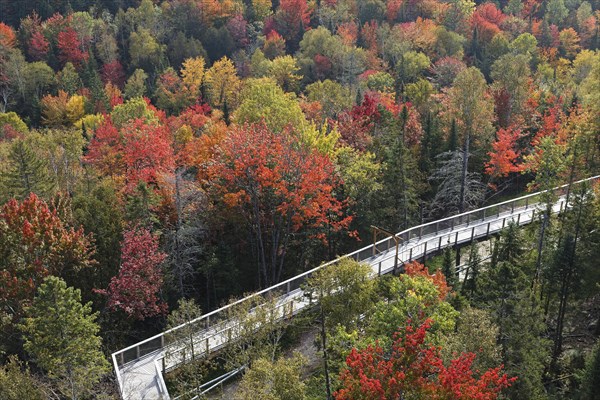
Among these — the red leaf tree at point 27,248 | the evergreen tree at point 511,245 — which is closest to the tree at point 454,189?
the evergreen tree at point 511,245

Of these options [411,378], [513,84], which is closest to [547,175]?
[411,378]

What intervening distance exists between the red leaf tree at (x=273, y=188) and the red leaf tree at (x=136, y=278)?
238 inches

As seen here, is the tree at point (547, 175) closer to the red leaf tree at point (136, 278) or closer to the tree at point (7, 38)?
the red leaf tree at point (136, 278)

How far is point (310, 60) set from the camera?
91.6m

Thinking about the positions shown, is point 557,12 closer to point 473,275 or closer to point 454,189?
point 454,189

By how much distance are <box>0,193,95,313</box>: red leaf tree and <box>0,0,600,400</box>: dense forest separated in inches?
3.8

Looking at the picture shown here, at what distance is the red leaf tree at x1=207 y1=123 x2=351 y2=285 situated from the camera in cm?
3509

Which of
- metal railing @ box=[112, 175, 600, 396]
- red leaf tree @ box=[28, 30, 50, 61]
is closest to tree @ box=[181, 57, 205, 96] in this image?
red leaf tree @ box=[28, 30, 50, 61]

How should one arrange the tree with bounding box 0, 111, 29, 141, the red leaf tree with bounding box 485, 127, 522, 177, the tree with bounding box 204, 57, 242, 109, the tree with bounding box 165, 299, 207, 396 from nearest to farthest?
the tree with bounding box 165, 299, 207, 396
the red leaf tree with bounding box 485, 127, 522, 177
the tree with bounding box 0, 111, 29, 141
the tree with bounding box 204, 57, 242, 109

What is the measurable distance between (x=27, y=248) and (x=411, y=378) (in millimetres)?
20608

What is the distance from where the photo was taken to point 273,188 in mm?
35594

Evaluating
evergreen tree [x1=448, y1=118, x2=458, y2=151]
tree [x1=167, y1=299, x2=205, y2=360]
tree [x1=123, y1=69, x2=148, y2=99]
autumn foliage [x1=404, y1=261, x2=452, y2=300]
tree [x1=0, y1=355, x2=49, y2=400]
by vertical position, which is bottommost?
tree [x1=123, y1=69, x2=148, y2=99]

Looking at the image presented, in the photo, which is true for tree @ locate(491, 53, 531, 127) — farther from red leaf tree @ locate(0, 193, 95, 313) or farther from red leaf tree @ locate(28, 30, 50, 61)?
red leaf tree @ locate(28, 30, 50, 61)

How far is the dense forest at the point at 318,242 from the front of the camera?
23.4m
